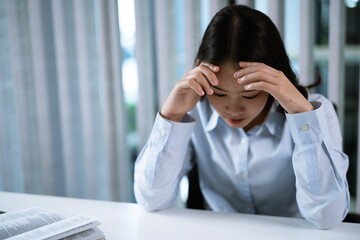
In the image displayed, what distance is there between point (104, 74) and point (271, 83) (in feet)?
3.50

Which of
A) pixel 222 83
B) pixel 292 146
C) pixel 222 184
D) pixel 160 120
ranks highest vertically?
pixel 222 83

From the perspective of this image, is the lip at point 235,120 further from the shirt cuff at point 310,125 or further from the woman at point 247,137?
the shirt cuff at point 310,125

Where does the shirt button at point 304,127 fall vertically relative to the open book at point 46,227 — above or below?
above

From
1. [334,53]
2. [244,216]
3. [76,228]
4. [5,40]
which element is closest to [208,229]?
[244,216]

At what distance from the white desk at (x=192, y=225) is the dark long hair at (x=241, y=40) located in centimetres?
43

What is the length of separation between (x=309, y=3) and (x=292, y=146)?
2.23 ft

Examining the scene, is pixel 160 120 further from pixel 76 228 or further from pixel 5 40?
pixel 5 40

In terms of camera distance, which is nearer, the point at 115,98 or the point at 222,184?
the point at 222,184

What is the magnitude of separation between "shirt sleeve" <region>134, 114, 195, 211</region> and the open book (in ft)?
0.85

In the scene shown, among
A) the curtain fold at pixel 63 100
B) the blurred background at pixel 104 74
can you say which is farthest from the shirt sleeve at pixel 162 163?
the curtain fold at pixel 63 100

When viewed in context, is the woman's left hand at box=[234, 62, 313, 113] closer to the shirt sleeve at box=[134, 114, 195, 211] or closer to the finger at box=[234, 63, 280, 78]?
the finger at box=[234, 63, 280, 78]

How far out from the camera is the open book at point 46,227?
881 mm

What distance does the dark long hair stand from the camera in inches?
42.3

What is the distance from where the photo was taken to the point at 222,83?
1.09m
